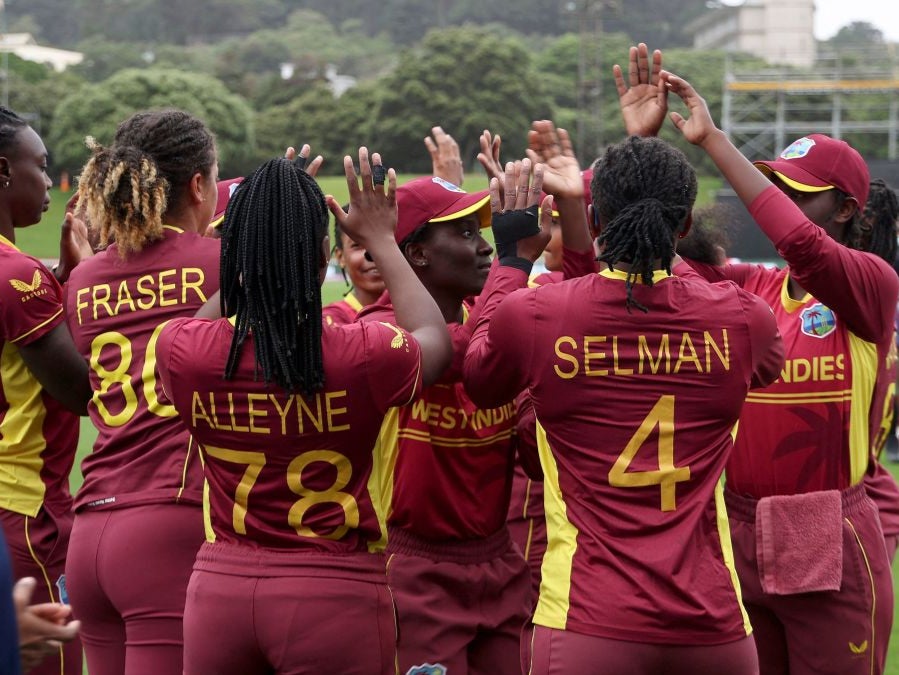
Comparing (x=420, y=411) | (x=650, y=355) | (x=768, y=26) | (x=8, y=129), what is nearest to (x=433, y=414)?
(x=420, y=411)

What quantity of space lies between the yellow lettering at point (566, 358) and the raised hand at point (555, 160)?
36.4 inches

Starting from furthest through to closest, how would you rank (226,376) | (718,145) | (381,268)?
1. (718,145)
2. (381,268)
3. (226,376)

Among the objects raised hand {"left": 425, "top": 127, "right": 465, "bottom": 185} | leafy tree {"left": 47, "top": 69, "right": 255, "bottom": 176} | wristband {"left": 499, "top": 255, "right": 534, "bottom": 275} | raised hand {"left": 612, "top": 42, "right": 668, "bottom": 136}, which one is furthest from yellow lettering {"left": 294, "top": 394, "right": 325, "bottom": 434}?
leafy tree {"left": 47, "top": 69, "right": 255, "bottom": 176}

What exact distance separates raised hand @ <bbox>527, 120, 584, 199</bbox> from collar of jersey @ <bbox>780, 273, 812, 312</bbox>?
94 centimetres

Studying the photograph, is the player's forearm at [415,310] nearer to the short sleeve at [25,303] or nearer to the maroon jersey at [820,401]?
the short sleeve at [25,303]

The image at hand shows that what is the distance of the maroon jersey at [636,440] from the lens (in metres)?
3.57

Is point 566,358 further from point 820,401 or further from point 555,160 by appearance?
point 820,401

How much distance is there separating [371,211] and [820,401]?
1881 mm

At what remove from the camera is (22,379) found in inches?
180

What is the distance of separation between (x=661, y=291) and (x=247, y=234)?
4.03 ft

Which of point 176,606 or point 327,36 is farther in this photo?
point 327,36

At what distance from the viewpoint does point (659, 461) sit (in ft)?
11.9

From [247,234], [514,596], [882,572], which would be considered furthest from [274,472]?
[882,572]

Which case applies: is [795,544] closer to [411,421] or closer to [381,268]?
[411,421]
